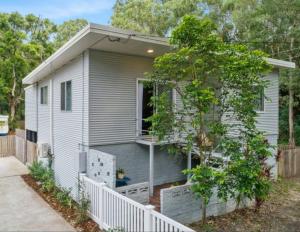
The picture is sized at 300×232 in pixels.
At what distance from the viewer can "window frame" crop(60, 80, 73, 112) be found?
26.7 ft

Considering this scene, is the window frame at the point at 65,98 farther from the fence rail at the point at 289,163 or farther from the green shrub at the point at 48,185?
the fence rail at the point at 289,163

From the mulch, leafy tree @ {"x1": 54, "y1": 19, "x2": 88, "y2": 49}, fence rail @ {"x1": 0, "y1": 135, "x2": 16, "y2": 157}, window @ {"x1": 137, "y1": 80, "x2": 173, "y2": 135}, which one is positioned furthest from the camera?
leafy tree @ {"x1": 54, "y1": 19, "x2": 88, "y2": 49}

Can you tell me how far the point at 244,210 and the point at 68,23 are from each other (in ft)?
98.0

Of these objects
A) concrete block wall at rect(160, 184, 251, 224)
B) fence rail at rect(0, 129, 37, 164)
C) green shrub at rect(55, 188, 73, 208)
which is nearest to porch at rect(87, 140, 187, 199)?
green shrub at rect(55, 188, 73, 208)

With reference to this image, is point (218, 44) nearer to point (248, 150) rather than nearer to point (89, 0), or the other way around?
point (248, 150)

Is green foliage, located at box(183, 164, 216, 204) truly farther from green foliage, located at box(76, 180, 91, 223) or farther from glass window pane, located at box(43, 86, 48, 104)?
glass window pane, located at box(43, 86, 48, 104)

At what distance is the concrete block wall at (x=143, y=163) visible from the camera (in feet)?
25.2

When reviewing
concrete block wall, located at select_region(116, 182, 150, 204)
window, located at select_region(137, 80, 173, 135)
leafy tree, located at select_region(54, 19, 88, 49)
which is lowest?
concrete block wall, located at select_region(116, 182, 150, 204)

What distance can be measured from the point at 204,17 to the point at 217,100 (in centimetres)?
1614

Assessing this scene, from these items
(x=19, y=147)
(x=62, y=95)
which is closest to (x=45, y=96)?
(x=62, y=95)

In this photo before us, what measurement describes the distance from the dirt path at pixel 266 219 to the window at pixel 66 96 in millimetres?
5089

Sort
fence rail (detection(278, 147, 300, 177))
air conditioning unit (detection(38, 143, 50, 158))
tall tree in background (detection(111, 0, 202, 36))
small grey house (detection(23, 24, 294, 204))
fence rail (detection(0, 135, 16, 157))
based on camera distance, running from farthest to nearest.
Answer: tall tree in background (detection(111, 0, 202, 36)), fence rail (detection(0, 135, 16, 157)), fence rail (detection(278, 147, 300, 177)), air conditioning unit (detection(38, 143, 50, 158)), small grey house (detection(23, 24, 294, 204))

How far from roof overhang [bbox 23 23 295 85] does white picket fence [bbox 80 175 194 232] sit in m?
3.32

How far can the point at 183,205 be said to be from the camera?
5.86 m
